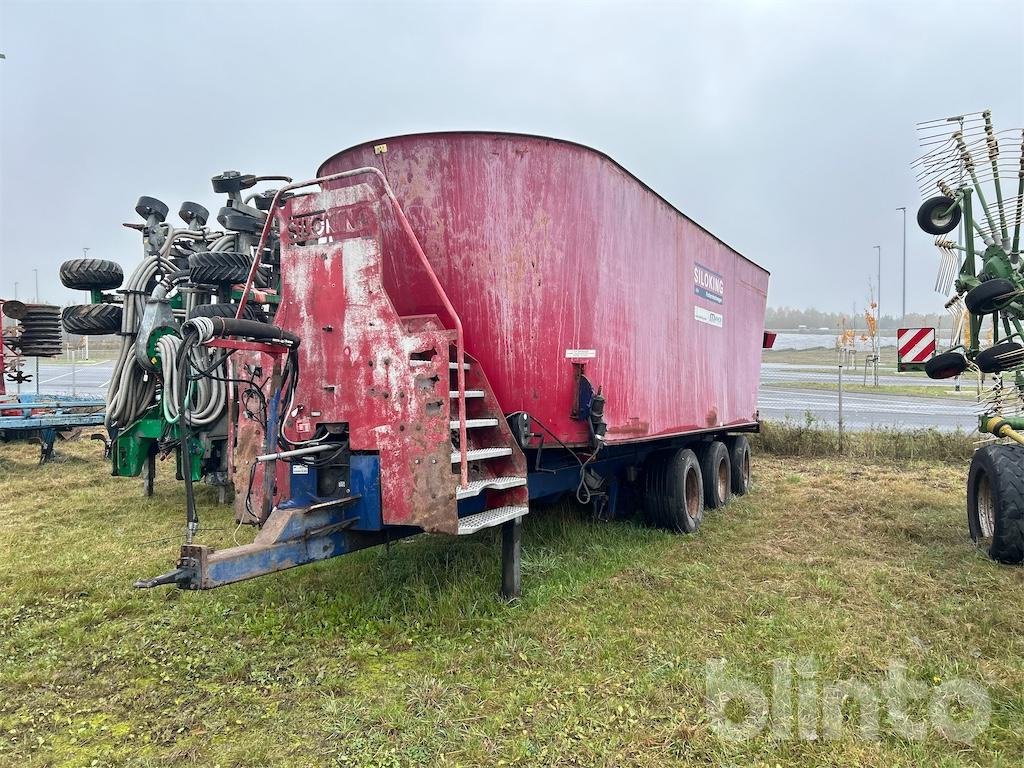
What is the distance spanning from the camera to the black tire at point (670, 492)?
6594mm

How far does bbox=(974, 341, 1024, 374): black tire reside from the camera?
5707 millimetres

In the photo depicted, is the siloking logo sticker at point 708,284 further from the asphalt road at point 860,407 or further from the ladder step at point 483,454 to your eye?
the asphalt road at point 860,407

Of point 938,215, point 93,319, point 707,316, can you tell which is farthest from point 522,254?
point 93,319

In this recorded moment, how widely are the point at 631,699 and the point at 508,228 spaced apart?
9.15 ft

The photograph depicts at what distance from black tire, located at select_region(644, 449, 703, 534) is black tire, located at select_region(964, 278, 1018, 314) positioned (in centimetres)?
275

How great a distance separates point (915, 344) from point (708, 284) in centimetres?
347

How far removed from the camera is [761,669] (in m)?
3.59

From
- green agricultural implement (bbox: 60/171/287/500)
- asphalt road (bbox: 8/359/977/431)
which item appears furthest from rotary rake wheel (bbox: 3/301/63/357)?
asphalt road (bbox: 8/359/977/431)

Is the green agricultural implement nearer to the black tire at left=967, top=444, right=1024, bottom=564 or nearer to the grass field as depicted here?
the grass field

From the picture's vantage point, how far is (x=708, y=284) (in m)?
7.32

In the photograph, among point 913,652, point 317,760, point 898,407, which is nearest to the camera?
point 317,760

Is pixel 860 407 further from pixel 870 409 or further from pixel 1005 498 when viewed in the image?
pixel 1005 498

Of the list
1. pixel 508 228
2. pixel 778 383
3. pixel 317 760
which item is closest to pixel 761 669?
pixel 317 760

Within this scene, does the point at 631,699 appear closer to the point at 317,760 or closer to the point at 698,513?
the point at 317,760
